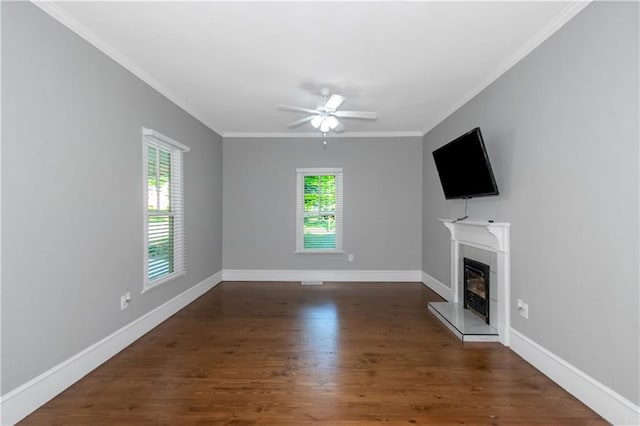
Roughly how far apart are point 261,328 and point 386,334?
133cm

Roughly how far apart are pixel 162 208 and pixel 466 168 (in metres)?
3.48

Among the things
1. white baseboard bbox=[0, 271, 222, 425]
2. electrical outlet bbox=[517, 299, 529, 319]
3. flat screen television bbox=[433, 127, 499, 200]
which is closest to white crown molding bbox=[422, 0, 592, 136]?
flat screen television bbox=[433, 127, 499, 200]

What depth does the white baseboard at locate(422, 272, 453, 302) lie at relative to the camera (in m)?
4.45

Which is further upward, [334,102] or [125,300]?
[334,102]

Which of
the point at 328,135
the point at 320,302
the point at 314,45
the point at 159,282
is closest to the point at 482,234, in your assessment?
the point at 320,302

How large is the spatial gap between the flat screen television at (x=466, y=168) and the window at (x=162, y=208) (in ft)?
10.6

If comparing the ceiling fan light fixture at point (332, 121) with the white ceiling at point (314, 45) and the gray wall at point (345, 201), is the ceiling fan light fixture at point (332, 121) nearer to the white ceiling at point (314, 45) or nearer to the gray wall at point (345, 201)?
the white ceiling at point (314, 45)

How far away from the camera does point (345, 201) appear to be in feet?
18.6

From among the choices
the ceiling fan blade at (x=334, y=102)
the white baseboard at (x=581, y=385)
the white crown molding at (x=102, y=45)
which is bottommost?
the white baseboard at (x=581, y=385)

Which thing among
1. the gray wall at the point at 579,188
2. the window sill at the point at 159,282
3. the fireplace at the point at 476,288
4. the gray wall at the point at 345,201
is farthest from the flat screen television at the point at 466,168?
the window sill at the point at 159,282

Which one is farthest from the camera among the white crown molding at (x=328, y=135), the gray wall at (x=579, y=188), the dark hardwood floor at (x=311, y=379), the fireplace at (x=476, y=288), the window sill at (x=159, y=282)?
the white crown molding at (x=328, y=135)

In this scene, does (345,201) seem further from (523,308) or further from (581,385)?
(581,385)

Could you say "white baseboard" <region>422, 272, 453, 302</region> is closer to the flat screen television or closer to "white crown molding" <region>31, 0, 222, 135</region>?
the flat screen television

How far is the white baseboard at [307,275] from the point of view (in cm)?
566
